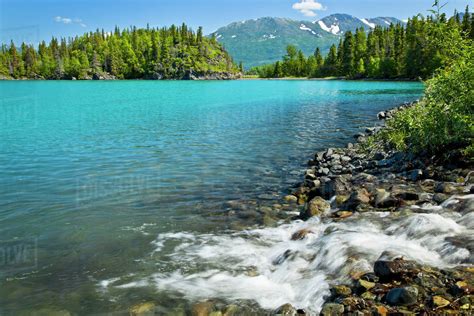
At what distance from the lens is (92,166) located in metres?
23.5

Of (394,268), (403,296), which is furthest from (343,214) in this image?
(403,296)

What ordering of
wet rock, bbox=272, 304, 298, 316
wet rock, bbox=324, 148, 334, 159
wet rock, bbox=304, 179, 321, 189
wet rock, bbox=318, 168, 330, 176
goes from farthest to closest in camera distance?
wet rock, bbox=324, 148, 334, 159
wet rock, bbox=318, 168, 330, 176
wet rock, bbox=304, 179, 321, 189
wet rock, bbox=272, 304, 298, 316

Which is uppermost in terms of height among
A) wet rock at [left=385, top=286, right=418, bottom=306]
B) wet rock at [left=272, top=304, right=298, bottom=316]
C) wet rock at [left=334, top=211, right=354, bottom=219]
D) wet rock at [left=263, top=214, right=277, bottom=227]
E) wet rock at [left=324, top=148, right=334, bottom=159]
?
wet rock at [left=324, top=148, right=334, bottom=159]

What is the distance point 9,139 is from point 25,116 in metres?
19.8

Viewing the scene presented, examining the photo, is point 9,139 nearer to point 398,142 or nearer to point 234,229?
point 234,229

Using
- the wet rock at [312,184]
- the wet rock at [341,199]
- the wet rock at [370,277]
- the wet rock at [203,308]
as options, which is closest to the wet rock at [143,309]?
the wet rock at [203,308]

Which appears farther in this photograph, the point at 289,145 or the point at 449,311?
the point at 289,145

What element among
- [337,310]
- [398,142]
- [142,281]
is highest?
[398,142]

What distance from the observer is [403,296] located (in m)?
7.31

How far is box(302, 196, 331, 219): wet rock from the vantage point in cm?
1455

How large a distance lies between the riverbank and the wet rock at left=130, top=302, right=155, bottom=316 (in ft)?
10.7

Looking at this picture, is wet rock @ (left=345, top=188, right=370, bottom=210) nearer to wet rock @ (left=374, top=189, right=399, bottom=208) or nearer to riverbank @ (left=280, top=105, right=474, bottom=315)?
riverbank @ (left=280, top=105, right=474, bottom=315)

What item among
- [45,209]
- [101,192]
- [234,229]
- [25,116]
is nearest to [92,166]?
[101,192]

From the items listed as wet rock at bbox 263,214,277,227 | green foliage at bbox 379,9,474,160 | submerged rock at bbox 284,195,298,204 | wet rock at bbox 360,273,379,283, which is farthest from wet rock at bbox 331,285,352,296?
green foliage at bbox 379,9,474,160
